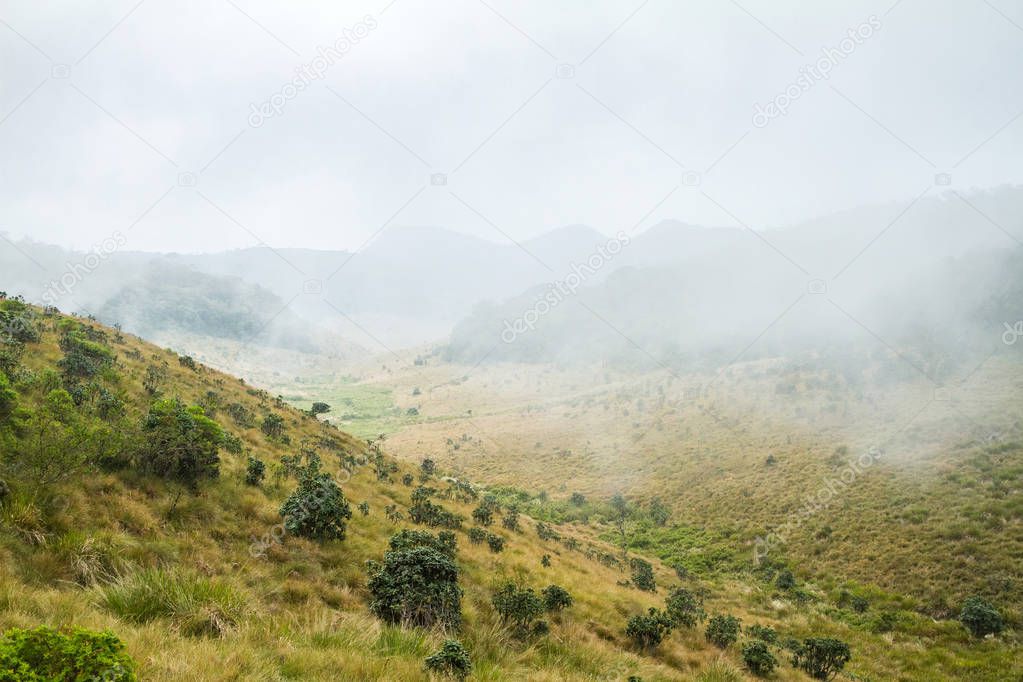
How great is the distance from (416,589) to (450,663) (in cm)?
305

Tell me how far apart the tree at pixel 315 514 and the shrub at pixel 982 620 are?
2372 centimetres

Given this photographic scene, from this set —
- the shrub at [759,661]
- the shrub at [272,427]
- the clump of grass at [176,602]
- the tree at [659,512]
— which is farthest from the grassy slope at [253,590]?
the tree at [659,512]

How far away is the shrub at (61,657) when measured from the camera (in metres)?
3.48

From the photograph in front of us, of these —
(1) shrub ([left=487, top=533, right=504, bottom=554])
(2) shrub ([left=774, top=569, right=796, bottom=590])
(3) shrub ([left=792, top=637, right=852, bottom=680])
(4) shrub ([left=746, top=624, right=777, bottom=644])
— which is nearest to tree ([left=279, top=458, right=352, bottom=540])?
(1) shrub ([left=487, top=533, right=504, bottom=554])

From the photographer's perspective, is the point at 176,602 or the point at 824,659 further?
the point at 824,659

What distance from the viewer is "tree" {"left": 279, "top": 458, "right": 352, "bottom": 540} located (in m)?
11.1

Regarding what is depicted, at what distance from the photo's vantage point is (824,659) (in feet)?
44.6

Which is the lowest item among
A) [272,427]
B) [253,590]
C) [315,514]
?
[253,590]

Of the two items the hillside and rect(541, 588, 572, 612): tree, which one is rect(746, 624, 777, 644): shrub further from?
rect(541, 588, 572, 612): tree

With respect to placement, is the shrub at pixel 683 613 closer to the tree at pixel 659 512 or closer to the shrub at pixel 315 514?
the shrub at pixel 315 514

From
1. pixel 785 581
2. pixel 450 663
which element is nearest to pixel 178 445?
pixel 450 663

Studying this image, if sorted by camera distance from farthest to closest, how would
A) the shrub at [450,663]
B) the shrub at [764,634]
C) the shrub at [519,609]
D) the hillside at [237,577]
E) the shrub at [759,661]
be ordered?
the shrub at [764,634], the shrub at [759,661], the shrub at [519,609], the shrub at [450,663], the hillside at [237,577]

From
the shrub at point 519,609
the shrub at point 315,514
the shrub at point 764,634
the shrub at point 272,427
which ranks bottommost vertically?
the shrub at point 764,634

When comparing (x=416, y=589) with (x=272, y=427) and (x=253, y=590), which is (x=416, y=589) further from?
(x=272, y=427)
